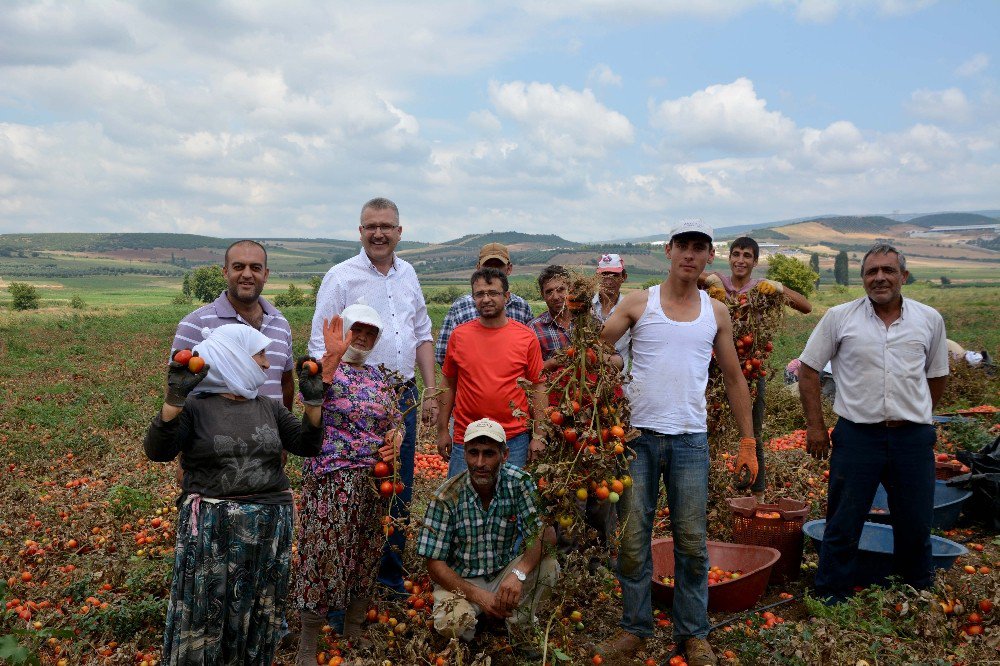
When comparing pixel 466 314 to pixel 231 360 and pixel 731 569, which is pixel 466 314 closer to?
pixel 231 360

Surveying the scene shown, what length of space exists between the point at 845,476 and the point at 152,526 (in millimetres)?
5485

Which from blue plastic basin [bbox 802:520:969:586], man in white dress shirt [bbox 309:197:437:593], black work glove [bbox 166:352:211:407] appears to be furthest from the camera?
blue plastic basin [bbox 802:520:969:586]

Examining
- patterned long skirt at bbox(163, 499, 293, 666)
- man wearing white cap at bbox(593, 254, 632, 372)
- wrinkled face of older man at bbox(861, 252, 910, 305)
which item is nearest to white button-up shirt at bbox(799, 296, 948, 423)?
wrinkled face of older man at bbox(861, 252, 910, 305)

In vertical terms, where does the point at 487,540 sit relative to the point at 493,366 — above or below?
below

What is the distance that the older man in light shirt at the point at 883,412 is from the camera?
434cm

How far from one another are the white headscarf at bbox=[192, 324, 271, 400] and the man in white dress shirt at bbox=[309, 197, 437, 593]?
3.45 ft

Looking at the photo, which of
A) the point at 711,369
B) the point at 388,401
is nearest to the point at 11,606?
the point at 388,401

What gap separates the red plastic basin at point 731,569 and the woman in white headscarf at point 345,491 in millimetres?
1934

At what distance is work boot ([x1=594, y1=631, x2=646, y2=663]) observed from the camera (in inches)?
156

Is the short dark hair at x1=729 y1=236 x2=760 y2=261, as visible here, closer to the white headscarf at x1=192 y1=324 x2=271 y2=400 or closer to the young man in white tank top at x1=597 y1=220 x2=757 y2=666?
the young man in white tank top at x1=597 y1=220 x2=757 y2=666

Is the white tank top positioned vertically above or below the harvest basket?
above

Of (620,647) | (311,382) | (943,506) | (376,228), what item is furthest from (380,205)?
(943,506)

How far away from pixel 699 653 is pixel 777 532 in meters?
1.68

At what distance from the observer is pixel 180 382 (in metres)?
3.12
